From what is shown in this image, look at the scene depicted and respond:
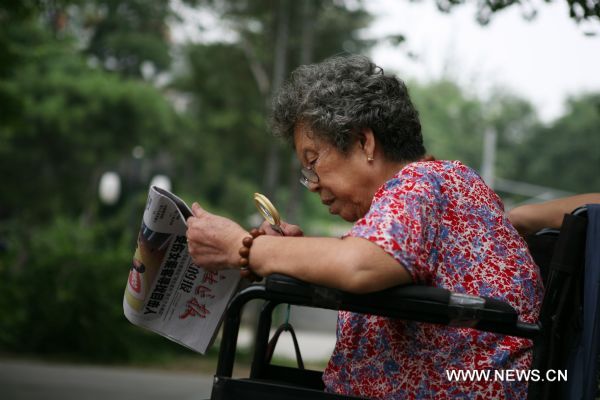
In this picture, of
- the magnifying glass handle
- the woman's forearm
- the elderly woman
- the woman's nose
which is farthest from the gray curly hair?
the woman's forearm

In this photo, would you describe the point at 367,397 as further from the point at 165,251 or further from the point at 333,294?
the point at 165,251

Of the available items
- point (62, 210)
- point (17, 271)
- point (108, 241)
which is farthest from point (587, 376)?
point (62, 210)

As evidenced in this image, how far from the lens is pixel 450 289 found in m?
1.69

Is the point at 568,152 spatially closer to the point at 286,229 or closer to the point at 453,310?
the point at 286,229

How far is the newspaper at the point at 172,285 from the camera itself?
1.82m

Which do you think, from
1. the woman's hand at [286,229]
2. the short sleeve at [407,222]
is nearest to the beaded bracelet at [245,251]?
the short sleeve at [407,222]

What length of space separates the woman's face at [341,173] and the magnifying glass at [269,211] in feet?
0.42

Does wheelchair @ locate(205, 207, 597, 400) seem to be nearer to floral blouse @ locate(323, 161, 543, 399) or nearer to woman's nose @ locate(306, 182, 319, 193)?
floral blouse @ locate(323, 161, 543, 399)

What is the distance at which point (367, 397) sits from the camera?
173 centimetres

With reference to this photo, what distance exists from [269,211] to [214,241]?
235 millimetres

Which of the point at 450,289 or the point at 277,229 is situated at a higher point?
the point at 277,229

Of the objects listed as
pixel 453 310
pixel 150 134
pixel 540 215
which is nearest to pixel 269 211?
pixel 453 310

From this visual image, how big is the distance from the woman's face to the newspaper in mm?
296

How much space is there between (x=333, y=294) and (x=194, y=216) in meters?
0.42
